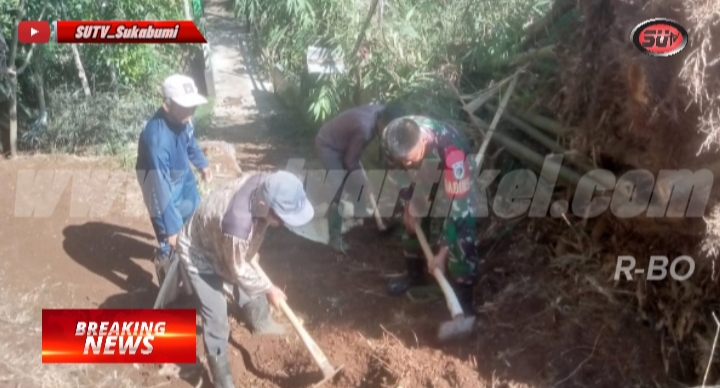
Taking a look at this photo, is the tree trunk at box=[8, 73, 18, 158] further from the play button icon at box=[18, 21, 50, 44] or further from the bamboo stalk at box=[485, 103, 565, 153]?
the bamboo stalk at box=[485, 103, 565, 153]

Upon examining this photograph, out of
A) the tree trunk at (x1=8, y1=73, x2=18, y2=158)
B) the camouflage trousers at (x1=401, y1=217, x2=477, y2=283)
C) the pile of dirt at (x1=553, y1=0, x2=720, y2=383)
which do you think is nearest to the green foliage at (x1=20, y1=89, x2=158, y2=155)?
the tree trunk at (x1=8, y1=73, x2=18, y2=158)

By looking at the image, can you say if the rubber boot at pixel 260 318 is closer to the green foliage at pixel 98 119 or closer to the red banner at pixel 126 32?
the red banner at pixel 126 32

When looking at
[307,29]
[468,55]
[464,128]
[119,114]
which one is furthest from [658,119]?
[119,114]

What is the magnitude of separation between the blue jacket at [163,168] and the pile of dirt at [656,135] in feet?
8.62

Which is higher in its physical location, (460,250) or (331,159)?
(460,250)

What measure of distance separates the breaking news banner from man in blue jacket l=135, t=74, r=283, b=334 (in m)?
0.48

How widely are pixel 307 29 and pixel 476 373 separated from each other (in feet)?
15.3

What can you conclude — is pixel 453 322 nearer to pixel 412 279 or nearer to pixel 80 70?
pixel 412 279

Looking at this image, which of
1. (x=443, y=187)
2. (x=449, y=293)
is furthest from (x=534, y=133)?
(x=449, y=293)

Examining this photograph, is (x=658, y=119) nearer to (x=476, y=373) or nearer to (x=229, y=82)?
(x=476, y=373)

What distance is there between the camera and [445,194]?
13.6 feet

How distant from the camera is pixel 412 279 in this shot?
185 inches

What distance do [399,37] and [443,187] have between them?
2.60m

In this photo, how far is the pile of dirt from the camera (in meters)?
3.08
